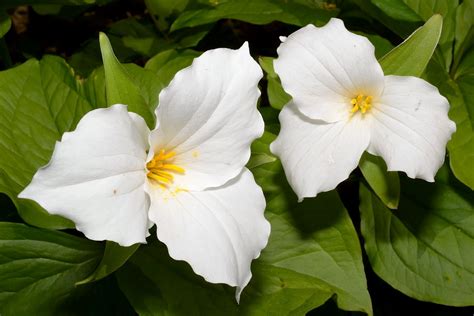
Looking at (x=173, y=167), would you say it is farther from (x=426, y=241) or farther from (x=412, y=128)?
(x=426, y=241)

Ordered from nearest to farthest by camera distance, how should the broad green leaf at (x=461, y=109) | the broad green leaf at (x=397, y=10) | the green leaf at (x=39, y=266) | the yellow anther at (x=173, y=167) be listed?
A: the yellow anther at (x=173, y=167) < the green leaf at (x=39, y=266) < the broad green leaf at (x=461, y=109) < the broad green leaf at (x=397, y=10)

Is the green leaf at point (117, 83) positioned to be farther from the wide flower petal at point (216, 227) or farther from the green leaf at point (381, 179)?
the green leaf at point (381, 179)

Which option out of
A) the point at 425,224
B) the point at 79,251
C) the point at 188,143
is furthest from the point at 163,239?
the point at 425,224

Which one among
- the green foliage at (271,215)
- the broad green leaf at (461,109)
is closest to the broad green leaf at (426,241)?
the green foliage at (271,215)

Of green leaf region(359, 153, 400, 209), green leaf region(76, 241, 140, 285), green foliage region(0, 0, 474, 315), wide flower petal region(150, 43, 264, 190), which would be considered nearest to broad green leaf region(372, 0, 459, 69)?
green foliage region(0, 0, 474, 315)

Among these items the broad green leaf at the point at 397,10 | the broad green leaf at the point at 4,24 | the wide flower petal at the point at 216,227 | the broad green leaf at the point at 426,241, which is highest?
the broad green leaf at the point at 397,10

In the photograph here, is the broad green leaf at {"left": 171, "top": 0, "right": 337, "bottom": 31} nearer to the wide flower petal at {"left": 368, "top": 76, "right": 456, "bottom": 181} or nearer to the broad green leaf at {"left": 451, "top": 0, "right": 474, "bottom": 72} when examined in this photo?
the broad green leaf at {"left": 451, "top": 0, "right": 474, "bottom": 72}

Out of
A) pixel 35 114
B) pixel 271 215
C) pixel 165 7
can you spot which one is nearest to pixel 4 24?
pixel 35 114

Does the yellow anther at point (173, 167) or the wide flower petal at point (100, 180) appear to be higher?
the wide flower petal at point (100, 180)
